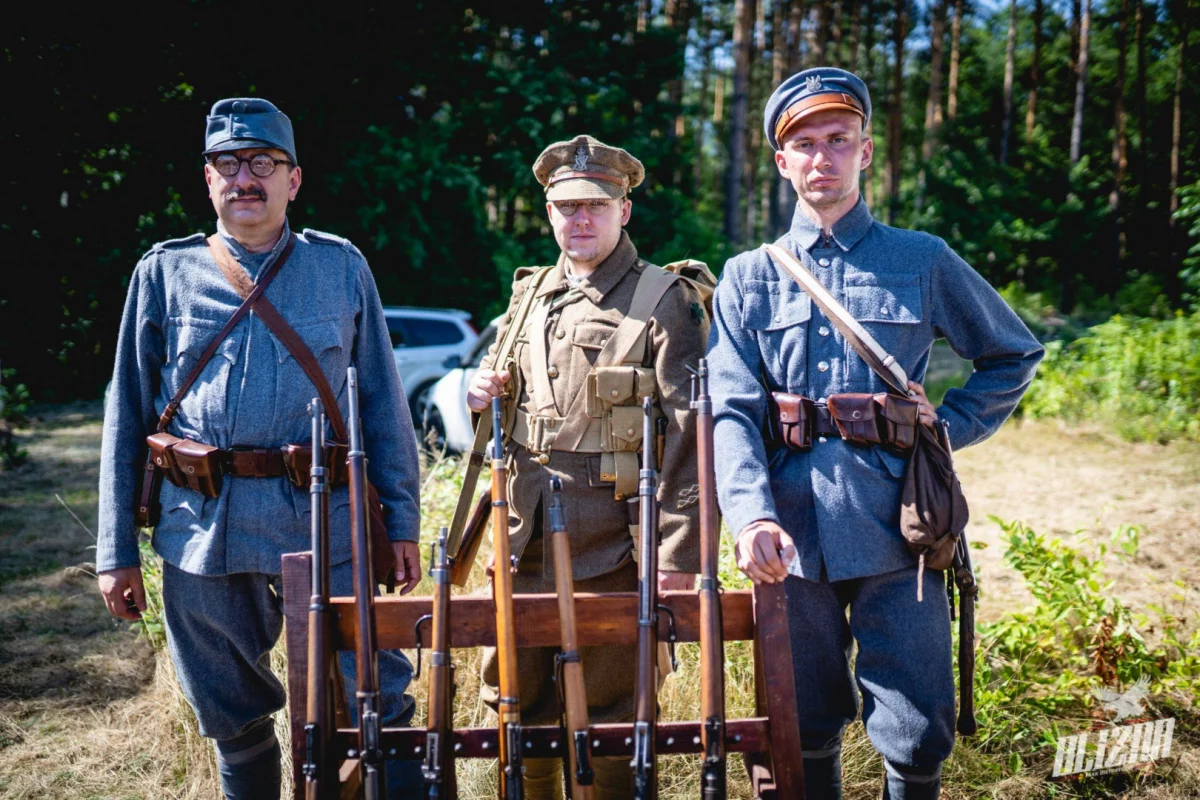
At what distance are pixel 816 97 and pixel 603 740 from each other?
162cm

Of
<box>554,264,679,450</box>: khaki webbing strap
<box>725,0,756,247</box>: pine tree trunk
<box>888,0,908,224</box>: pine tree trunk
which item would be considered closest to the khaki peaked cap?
<box>554,264,679,450</box>: khaki webbing strap

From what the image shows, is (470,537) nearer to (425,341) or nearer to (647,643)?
(647,643)

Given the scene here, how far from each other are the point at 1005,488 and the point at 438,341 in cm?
643

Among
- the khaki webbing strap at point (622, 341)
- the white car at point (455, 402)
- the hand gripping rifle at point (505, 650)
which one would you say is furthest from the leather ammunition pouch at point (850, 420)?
the white car at point (455, 402)

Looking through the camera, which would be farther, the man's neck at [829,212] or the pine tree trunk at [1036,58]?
the pine tree trunk at [1036,58]

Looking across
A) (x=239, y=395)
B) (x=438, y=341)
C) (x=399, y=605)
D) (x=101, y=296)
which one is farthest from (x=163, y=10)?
(x=399, y=605)

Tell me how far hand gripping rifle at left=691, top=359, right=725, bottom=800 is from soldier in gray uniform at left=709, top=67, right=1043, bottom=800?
159mm

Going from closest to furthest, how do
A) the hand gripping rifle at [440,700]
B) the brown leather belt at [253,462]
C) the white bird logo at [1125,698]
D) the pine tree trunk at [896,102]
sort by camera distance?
the hand gripping rifle at [440,700] < the brown leather belt at [253,462] < the white bird logo at [1125,698] < the pine tree trunk at [896,102]

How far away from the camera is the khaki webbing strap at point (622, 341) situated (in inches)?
110

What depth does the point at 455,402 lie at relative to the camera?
8492 millimetres

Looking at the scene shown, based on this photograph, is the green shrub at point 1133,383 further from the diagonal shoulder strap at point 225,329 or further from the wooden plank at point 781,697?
the diagonal shoulder strap at point 225,329

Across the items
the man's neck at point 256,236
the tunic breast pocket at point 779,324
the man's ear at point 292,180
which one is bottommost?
the tunic breast pocket at point 779,324

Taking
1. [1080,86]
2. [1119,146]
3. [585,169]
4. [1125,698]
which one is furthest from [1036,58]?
[585,169]

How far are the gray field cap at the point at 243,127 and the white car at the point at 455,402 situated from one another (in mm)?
5498
